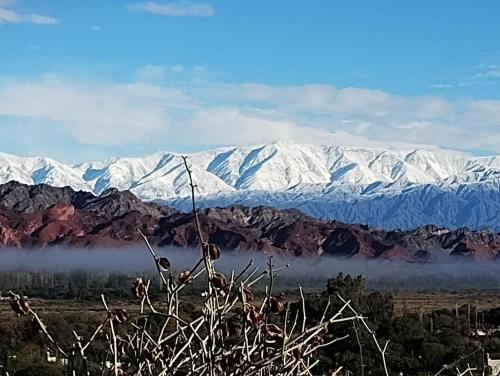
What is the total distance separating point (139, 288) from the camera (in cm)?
346

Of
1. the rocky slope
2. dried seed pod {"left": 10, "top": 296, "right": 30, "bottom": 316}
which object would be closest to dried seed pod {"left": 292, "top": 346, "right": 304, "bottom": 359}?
dried seed pod {"left": 10, "top": 296, "right": 30, "bottom": 316}

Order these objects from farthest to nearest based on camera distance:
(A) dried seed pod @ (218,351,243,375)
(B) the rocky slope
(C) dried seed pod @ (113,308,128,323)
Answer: (B) the rocky slope
(C) dried seed pod @ (113,308,128,323)
(A) dried seed pod @ (218,351,243,375)

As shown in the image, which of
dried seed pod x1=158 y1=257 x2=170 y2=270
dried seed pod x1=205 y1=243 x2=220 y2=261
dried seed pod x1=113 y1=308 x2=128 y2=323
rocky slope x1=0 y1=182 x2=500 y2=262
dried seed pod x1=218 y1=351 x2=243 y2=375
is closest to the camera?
dried seed pod x1=218 y1=351 x2=243 y2=375

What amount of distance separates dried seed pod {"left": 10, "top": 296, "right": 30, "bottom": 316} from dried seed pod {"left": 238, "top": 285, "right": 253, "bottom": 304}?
2.49 ft

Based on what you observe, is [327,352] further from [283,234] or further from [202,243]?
[283,234]

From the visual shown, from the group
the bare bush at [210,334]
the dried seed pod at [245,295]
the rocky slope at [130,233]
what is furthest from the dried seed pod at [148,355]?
the rocky slope at [130,233]

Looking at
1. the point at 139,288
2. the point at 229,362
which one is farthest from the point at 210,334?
the point at 139,288

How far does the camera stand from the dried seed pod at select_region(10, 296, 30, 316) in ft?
11.2

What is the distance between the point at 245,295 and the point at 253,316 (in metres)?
0.08

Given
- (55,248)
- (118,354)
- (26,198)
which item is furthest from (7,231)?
Result: (118,354)

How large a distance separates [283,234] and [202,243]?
19005 centimetres

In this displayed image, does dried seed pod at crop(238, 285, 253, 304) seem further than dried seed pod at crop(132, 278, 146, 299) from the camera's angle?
No

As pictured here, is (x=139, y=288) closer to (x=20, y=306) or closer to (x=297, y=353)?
(x=20, y=306)

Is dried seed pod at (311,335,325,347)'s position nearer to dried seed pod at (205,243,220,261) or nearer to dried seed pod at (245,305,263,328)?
dried seed pod at (245,305,263,328)
